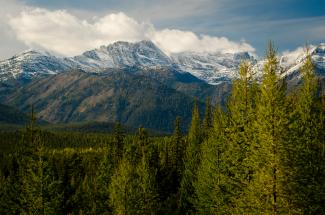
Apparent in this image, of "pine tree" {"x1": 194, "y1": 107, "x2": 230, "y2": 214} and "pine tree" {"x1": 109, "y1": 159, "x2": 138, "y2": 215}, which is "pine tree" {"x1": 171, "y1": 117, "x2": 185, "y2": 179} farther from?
"pine tree" {"x1": 109, "y1": 159, "x2": 138, "y2": 215}

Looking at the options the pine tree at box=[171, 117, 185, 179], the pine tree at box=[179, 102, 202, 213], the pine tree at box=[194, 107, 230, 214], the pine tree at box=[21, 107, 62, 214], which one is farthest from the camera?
the pine tree at box=[171, 117, 185, 179]

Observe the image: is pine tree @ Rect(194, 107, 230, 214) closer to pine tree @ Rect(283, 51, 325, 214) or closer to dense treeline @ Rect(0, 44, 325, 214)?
dense treeline @ Rect(0, 44, 325, 214)

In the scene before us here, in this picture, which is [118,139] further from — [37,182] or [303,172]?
[303,172]

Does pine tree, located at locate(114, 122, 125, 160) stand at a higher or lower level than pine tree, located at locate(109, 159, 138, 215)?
higher

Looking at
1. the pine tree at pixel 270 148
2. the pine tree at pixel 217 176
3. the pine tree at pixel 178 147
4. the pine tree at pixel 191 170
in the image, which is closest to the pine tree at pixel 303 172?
the pine tree at pixel 270 148

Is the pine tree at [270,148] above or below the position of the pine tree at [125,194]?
above

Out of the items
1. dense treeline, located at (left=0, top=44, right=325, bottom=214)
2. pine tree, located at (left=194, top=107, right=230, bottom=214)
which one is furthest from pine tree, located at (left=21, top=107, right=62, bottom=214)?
pine tree, located at (left=194, top=107, right=230, bottom=214)

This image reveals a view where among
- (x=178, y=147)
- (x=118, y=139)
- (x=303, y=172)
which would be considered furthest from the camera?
(x=178, y=147)

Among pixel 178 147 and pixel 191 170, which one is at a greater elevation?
pixel 178 147

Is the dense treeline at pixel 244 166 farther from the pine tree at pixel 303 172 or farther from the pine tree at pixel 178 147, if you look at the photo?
the pine tree at pixel 178 147

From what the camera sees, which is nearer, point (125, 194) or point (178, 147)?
point (125, 194)

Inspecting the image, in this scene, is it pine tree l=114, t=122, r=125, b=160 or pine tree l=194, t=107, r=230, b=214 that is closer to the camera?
pine tree l=194, t=107, r=230, b=214

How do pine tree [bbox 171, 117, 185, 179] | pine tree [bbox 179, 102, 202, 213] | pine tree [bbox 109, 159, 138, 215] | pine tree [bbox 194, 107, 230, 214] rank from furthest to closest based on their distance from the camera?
pine tree [bbox 171, 117, 185, 179]
pine tree [bbox 179, 102, 202, 213]
pine tree [bbox 109, 159, 138, 215]
pine tree [bbox 194, 107, 230, 214]

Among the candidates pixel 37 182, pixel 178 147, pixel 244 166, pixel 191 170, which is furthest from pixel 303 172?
pixel 178 147
